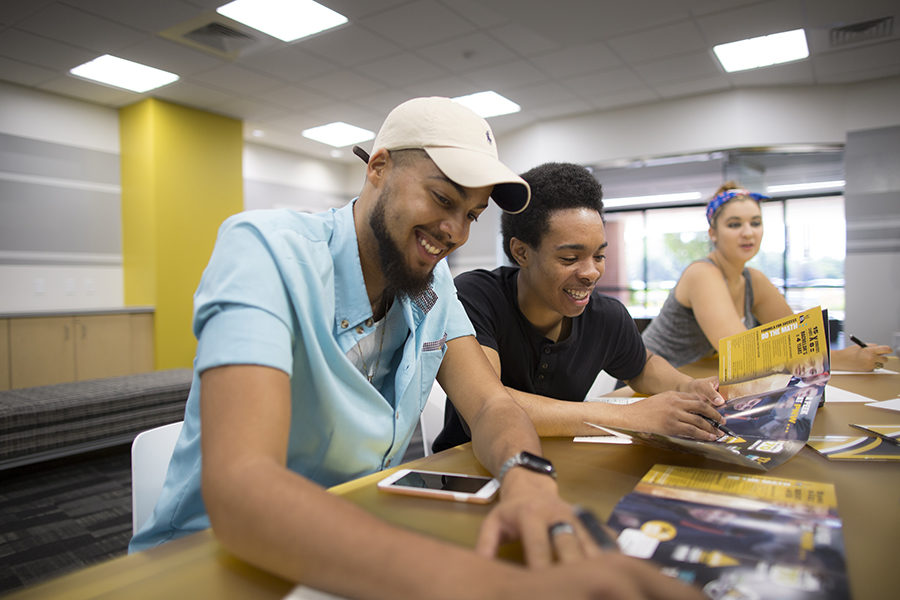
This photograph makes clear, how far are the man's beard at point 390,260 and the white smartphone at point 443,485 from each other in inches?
14.0

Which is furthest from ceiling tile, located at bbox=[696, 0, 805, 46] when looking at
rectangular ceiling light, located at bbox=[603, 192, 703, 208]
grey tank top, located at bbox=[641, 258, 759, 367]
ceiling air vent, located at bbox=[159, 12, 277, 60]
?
rectangular ceiling light, located at bbox=[603, 192, 703, 208]

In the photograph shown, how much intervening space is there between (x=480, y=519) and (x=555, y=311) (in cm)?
96

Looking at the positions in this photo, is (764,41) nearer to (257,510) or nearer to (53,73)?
Result: (257,510)

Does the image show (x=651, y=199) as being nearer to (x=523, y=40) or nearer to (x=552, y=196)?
(x=523, y=40)

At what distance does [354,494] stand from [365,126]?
675 cm

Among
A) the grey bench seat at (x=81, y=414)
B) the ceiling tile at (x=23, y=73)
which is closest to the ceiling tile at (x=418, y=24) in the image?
the grey bench seat at (x=81, y=414)

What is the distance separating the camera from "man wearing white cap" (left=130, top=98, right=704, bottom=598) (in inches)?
22.2

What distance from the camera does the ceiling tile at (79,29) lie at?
4098 mm

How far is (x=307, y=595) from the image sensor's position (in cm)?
58

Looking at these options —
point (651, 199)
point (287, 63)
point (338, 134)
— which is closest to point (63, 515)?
point (287, 63)

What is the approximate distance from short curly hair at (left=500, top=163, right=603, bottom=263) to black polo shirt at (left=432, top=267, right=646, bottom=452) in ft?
0.60

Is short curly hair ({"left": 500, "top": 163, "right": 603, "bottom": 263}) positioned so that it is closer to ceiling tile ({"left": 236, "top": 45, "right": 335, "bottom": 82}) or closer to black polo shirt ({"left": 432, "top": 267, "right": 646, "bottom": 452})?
black polo shirt ({"left": 432, "top": 267, "right": 646, "bottom": 452})

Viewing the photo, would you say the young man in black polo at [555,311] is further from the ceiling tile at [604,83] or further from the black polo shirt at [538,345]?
the ceiling tile at [604,83]

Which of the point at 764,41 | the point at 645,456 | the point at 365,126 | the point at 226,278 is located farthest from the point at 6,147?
the point at 764,41
